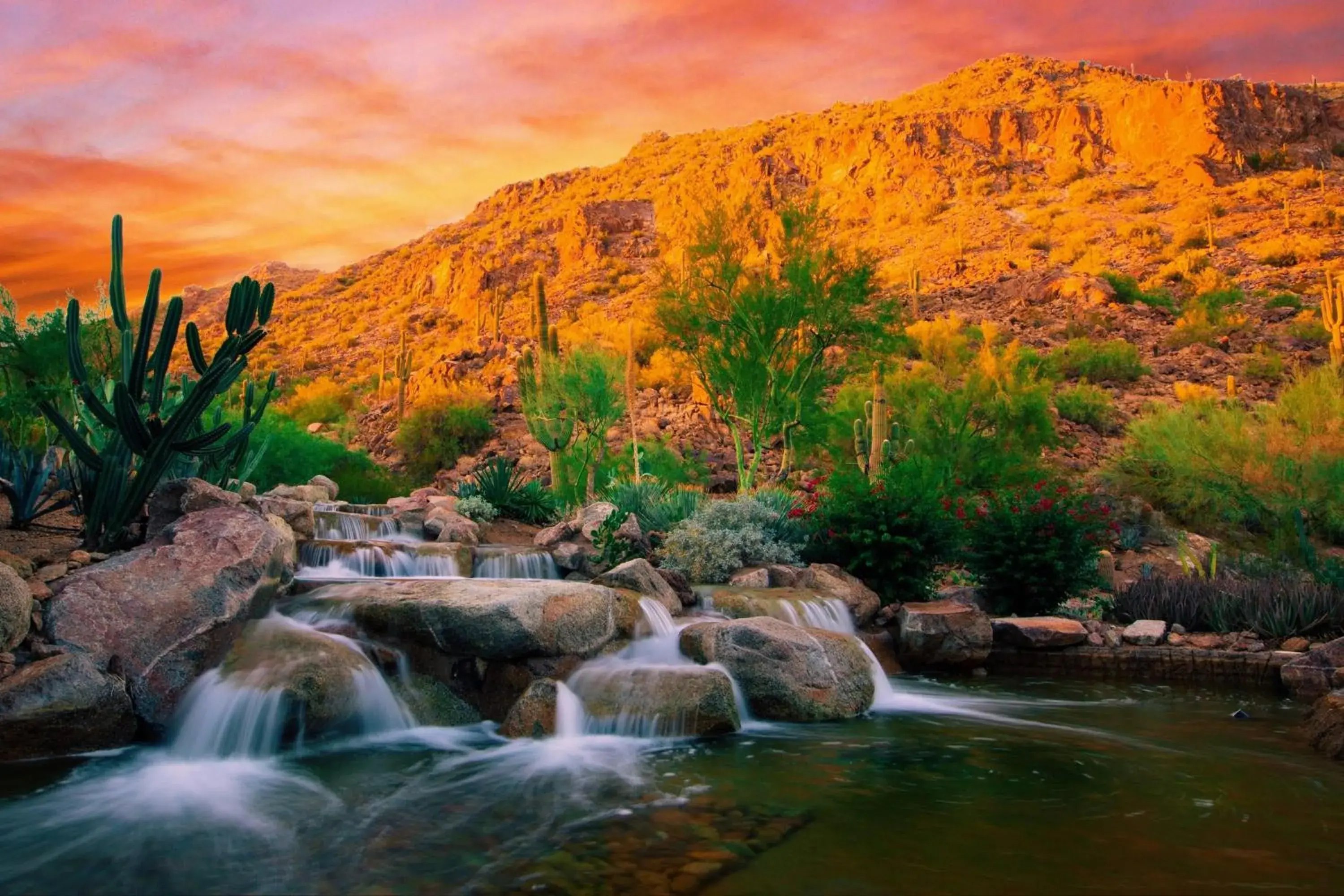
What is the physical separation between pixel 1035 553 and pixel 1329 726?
5.45 m

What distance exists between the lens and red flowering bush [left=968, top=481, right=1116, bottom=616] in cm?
1222

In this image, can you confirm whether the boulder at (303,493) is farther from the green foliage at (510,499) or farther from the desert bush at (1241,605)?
the desert bush at (1241,605)

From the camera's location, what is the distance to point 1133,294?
37.9 meters

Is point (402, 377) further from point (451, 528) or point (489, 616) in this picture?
point (489, 616)

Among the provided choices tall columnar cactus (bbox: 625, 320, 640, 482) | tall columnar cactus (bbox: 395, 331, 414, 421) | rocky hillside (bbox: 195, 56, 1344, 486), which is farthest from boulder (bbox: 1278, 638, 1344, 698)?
tall columnar cactus (bbox: 395, 331, 414, 421)

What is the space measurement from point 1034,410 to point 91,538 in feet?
68.5

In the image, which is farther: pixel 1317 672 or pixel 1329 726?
pixel 1317 672

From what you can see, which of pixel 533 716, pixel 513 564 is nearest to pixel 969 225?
pixel 513 564

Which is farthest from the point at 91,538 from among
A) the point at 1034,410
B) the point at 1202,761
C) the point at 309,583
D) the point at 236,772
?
the point at 1034,410

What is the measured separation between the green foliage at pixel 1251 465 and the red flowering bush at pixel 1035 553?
6146 mm

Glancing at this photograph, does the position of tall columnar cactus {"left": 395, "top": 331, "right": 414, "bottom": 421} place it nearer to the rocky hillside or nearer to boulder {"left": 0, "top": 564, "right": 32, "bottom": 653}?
the rocky hillside

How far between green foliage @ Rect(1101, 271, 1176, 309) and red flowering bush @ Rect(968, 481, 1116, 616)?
28.5 metres

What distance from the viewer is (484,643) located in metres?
7.86

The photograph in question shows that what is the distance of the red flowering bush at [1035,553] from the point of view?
40.1 feet
